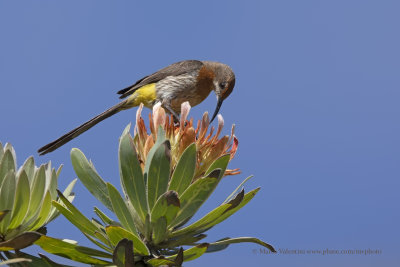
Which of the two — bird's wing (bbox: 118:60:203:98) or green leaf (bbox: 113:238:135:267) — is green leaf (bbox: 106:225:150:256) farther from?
bird's wing (bbox: 118:60:203:98)

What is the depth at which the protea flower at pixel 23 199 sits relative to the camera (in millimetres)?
1627

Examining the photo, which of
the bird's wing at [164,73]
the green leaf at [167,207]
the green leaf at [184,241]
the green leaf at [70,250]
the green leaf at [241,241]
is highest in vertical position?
the bird's wing at [164,73]

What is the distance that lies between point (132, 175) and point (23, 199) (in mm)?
403

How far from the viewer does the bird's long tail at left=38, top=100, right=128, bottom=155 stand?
144 inches

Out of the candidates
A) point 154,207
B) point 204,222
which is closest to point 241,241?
point 204,222

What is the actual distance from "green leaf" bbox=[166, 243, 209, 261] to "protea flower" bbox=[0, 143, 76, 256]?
518 millimetres

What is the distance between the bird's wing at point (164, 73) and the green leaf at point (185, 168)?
13.6 feet

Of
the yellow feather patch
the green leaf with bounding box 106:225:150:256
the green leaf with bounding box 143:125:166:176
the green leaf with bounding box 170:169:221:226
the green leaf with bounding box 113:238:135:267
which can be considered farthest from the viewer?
the yellow feather patch

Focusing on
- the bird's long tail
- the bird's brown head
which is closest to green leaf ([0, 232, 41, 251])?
the bird's long tail

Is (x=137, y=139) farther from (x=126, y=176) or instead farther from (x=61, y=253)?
(x=61, y=253)

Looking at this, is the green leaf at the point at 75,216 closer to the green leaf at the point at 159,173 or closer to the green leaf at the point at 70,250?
the green leaf at the point at 70,250

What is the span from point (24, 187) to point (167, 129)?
2.52ft

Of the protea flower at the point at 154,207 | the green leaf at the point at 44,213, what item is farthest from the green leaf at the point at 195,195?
the green leaf at the point at 44,213

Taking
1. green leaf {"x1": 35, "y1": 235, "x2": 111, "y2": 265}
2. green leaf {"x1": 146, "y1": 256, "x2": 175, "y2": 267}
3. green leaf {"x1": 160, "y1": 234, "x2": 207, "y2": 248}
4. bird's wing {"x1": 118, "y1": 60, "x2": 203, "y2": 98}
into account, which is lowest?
green leaf {"x1": 160, "y1": 234, "x2": 207, "y2": 248}
